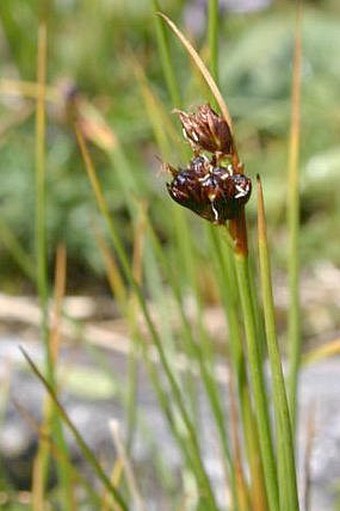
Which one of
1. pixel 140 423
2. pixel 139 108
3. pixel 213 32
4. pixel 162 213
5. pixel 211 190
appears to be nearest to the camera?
pixel 211 190

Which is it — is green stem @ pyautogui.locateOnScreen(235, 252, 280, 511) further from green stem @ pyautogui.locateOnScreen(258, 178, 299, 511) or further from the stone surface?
the stone surface

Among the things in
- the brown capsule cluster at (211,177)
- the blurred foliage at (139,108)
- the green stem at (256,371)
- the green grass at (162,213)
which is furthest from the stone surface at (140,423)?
the brown capsule cluster at (211,177)

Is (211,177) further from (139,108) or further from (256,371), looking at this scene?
(139,108)

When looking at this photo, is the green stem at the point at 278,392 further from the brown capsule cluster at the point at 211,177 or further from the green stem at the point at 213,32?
the green stem at the point at 213,32

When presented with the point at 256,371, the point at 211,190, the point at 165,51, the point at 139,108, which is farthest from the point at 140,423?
the point at 139,108

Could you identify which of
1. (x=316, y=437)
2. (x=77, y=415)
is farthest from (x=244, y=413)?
(x=77, y=415)

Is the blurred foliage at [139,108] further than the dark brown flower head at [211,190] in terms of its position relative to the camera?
Yes
